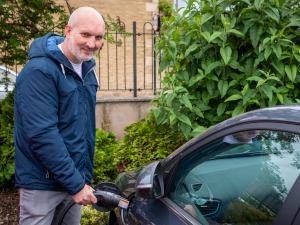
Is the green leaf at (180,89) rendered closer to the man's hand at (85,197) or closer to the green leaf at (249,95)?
the green leaf at (249,95)

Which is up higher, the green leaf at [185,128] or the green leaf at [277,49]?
the green leaf at [277,49]

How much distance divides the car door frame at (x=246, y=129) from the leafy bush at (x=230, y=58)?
1.28m

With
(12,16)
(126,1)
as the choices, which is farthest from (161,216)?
(126,1)

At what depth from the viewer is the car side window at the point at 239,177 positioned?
110cm

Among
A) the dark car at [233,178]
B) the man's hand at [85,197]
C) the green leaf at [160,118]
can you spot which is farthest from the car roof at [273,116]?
the green leaf at [160,118]

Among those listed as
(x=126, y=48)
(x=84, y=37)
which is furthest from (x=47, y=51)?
(x=126, y=48)

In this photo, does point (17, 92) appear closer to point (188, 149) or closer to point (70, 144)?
point (70, 144)

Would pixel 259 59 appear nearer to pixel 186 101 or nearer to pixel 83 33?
pixel 186 101

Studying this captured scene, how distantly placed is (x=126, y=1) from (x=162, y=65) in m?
8.15

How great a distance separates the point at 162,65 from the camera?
3090 millimetres

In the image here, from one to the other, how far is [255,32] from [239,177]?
1.80 meters

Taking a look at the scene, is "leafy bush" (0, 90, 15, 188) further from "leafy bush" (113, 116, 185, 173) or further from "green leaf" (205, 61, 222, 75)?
"green leaf" (205, 61, 222, 75)

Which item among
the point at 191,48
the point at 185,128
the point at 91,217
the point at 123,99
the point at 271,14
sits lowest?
the point at 91,217

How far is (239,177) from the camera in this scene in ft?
4.34
